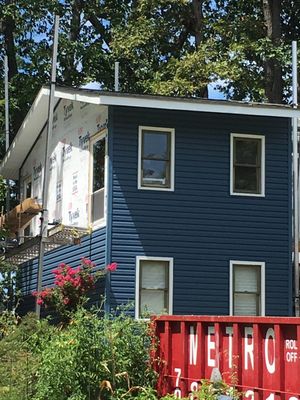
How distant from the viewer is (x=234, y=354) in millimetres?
8414

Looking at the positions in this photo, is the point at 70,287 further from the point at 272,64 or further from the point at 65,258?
the point at 272,64

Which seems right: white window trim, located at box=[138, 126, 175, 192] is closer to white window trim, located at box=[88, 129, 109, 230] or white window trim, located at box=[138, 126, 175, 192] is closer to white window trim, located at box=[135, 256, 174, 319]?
white window trim, located at box=[88, 129, 109, 230]

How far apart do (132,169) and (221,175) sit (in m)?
2.32

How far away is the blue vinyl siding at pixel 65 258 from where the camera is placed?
705 inches

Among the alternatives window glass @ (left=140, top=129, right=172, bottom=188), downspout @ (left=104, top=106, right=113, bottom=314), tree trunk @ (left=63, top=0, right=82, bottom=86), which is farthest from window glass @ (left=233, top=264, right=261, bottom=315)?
tree trunk @ (left=63, top=0, right=82, bottom=86)

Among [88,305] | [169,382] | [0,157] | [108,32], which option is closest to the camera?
[169,382]

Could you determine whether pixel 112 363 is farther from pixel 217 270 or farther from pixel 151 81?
pixel 151 81

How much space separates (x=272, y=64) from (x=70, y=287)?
661 inches

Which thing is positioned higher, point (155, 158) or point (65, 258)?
point (155, 158)

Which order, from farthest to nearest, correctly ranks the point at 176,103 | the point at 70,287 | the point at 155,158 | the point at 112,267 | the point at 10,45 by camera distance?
the point at 10,45, the point at 155,158, the point at 176,103, the point at 70,287, the point at 112,267

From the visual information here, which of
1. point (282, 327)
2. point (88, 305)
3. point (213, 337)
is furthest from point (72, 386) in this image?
point (88, 305)

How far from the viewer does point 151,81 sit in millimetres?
30281

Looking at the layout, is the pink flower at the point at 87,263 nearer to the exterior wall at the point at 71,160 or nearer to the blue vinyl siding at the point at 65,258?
the blue vinyl siding at the point at 65,258

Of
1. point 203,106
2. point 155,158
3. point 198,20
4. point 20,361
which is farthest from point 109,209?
point 198,20
